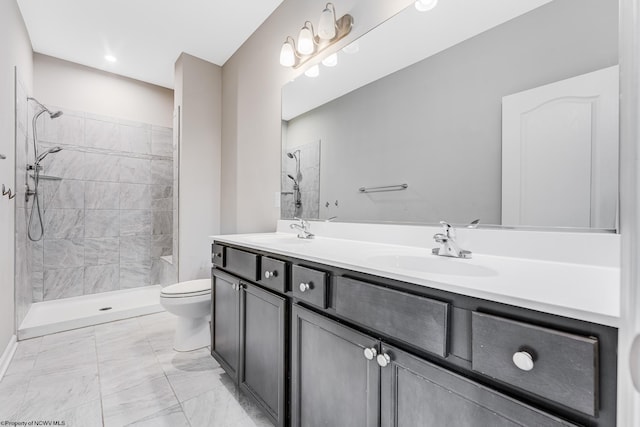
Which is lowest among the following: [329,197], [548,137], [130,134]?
[329,197]

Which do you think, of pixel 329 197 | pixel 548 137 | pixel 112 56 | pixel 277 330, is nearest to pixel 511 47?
pixel 548 137

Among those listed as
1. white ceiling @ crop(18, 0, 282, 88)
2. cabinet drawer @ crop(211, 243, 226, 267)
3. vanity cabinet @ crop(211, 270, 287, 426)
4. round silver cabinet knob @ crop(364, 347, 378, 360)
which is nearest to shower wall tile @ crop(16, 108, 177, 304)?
white ceiling @ crop(18, 0, 282, 88)

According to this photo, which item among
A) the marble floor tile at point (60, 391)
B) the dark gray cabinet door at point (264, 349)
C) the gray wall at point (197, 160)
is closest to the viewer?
the dark gray cabinet door at point (264, 349)

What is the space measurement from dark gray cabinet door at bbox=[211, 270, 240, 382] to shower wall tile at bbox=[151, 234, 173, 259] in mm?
2059

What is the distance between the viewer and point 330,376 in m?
0.98

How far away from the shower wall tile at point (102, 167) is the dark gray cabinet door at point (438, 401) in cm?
351

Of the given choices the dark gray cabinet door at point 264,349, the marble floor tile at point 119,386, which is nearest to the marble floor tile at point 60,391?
the marble floor tile at point 119,386

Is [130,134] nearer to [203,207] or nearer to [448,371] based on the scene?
[203,207]

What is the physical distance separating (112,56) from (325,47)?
91.1 inches

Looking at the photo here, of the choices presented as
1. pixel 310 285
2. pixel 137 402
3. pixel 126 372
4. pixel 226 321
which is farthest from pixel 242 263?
pixel 126 372

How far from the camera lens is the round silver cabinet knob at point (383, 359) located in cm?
80

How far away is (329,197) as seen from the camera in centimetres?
179

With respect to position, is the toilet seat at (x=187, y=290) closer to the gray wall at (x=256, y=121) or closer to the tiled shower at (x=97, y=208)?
the gray wall at (x=256, y=121)

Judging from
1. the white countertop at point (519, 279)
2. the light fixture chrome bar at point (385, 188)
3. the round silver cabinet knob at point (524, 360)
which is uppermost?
the light fixture chrome bar at point (385, 188)
